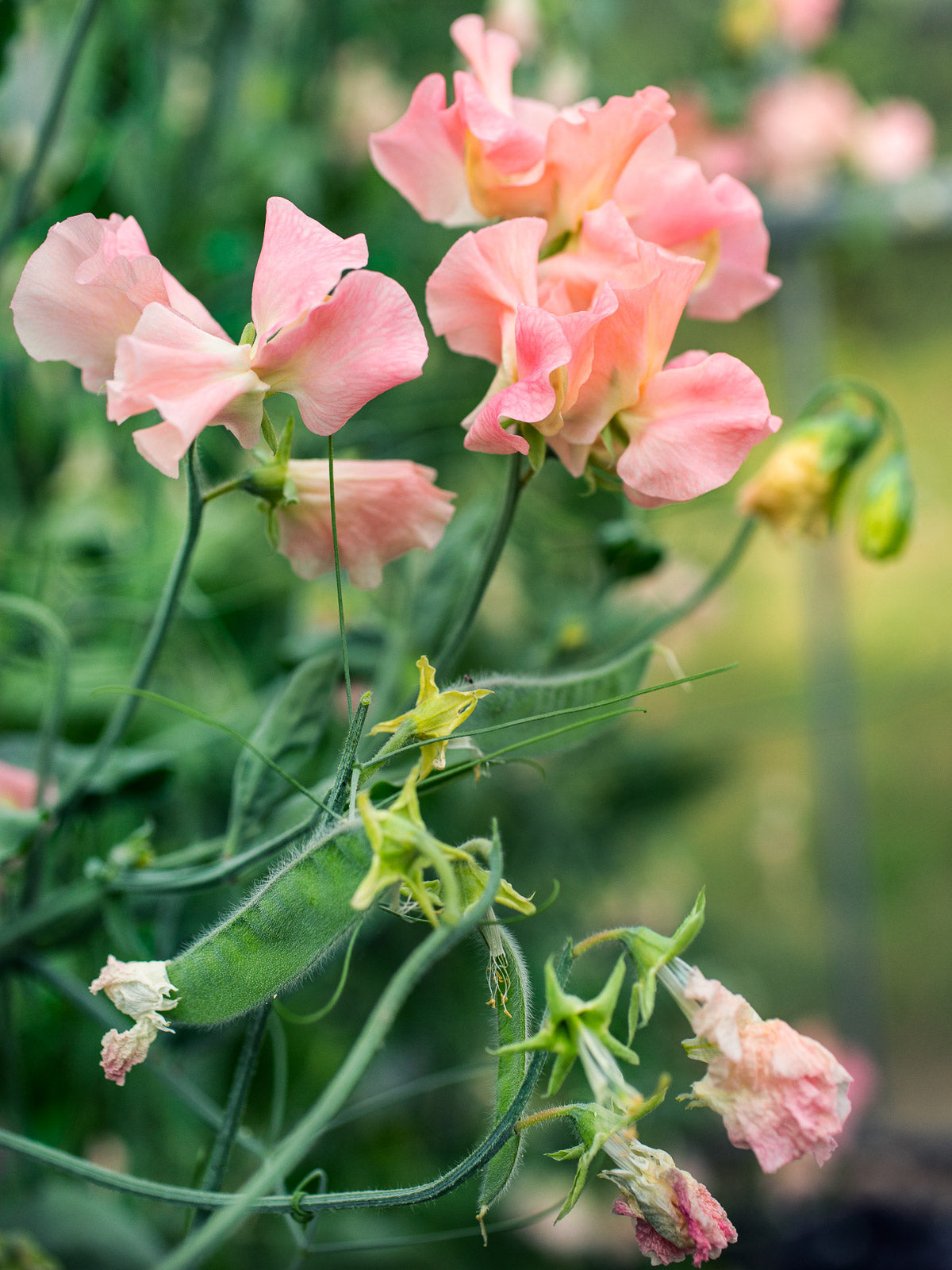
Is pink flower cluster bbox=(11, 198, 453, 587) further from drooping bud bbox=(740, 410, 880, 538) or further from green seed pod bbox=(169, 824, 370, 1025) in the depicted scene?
drooping bud bbox=(740, 410, 880, 538)

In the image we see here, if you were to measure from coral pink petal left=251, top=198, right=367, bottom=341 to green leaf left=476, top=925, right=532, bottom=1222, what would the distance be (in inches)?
5.4

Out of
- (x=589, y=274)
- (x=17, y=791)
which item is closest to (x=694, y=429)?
(x=589, y=274)

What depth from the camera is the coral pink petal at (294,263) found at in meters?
0.21

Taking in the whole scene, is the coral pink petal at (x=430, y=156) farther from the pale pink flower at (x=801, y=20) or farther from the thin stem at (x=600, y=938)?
the pale pink flower at (x=801, y=20)

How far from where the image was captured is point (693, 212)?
273 mm

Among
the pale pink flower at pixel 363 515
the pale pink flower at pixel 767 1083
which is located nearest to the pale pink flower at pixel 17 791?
the pale pink flower at pixel 363 515

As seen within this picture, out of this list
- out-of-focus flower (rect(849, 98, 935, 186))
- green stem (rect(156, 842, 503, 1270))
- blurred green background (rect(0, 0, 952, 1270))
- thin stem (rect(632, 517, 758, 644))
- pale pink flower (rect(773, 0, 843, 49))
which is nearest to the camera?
green stem (rect(156, 842, 503, 1270))

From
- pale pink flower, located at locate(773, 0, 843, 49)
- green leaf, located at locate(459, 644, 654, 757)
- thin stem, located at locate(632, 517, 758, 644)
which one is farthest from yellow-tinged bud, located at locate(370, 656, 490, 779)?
pale pink flower, located at locate(773, 0, 843, 49)

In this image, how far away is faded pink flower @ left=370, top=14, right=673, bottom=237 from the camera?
10.2 inches

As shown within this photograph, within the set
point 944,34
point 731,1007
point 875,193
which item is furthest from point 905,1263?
point 944,34

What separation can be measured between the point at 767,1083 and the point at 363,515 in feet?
0.54

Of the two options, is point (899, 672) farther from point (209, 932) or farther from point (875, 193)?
point (209, 932)

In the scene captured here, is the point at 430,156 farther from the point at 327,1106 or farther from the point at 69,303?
the point at 327,1106

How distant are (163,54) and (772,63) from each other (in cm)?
86
